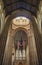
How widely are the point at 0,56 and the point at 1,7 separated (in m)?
4.55

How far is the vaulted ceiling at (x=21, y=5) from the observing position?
55.1 feet

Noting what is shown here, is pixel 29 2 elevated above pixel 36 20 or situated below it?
above

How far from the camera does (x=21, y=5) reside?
59.2ft

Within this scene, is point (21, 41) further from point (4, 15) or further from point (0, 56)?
point (0, 56)

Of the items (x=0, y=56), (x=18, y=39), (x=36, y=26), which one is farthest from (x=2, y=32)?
(x=18, y=39)

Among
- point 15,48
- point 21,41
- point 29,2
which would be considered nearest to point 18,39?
point 21,41

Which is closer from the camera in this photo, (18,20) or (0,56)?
(0,56)

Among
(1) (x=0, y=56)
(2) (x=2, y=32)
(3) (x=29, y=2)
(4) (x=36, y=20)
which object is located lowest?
(1) (x=0, y=56)

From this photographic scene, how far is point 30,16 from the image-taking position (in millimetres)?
18922

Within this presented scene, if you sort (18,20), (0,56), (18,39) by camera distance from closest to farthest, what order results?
(0,56)
(18,20)
(18,39)

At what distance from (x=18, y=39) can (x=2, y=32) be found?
1492cm

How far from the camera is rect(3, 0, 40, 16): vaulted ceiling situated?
1680 centimetres

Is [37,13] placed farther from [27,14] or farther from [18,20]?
[18,20]

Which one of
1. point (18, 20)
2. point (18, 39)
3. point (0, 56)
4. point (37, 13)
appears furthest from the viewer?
point (18, 39)
